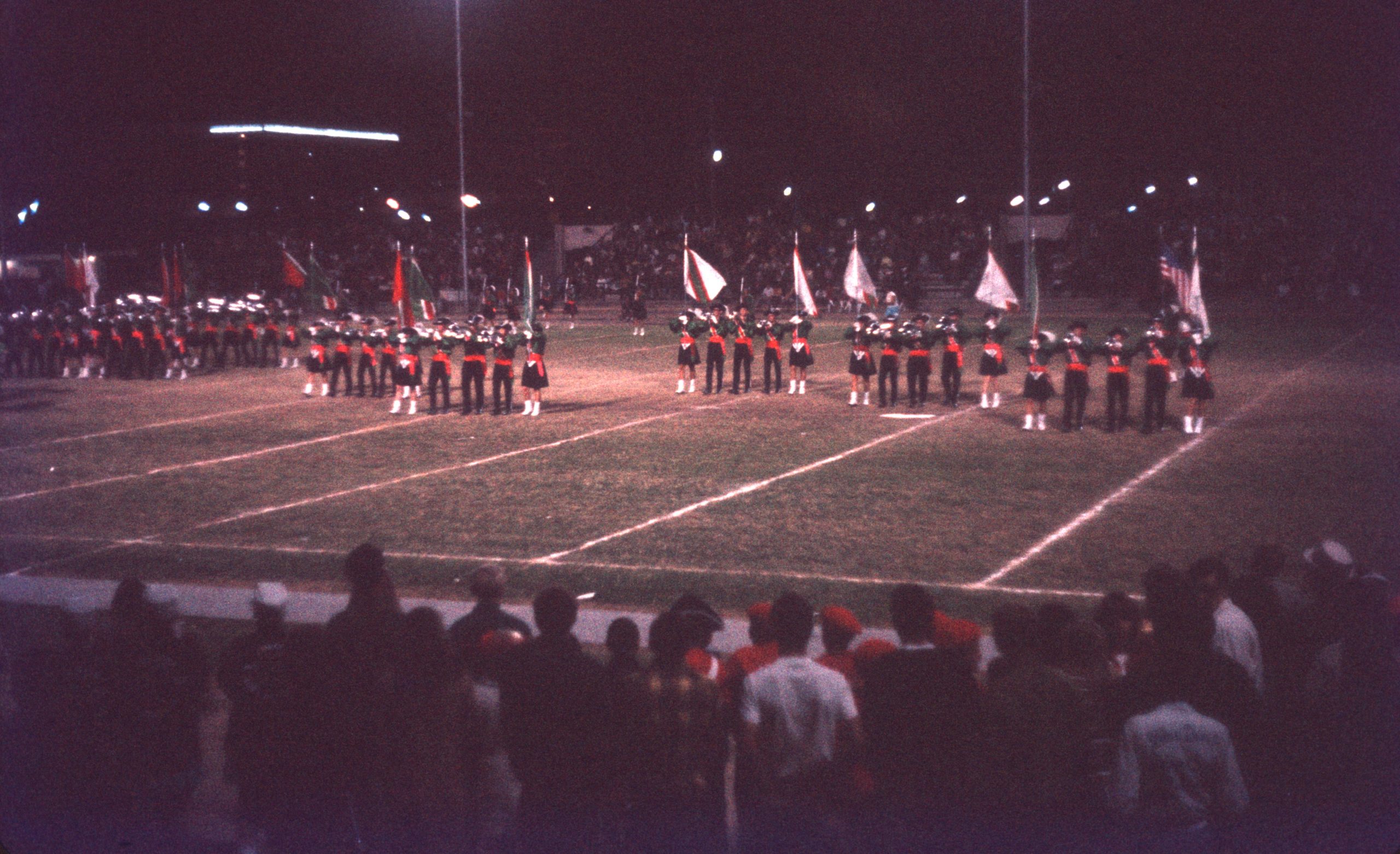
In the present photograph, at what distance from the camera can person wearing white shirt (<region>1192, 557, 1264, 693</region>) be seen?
20.1 ft

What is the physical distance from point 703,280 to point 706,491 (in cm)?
1046

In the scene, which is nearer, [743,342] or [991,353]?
[991,353]

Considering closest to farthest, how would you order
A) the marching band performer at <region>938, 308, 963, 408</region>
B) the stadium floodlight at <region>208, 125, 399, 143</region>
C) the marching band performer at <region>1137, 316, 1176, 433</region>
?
the marching band performer at <region>1137, 316, 1176, 433</region> < the marching band performer at <region>938, 308, 963, 408</region> < the stadium floodlight at <region>208, 125, 399, 143</region>

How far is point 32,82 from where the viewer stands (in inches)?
1666

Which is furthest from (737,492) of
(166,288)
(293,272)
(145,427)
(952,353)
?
(166,288)

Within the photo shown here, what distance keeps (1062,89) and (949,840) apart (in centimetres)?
5516

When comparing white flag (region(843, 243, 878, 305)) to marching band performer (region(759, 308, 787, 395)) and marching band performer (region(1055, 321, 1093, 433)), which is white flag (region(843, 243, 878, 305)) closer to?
marching band performer (region(759, 308, 787, 395))

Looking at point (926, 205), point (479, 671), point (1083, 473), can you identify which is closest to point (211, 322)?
point (1083, 473)

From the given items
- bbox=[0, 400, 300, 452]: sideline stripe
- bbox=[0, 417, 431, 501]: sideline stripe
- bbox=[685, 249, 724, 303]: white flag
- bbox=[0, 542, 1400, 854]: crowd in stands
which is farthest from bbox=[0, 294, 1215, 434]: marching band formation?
bbox=[0, 542, 1400, 854]: crowd in stands

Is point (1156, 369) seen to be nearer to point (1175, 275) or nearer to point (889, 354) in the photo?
point (1175, 275)

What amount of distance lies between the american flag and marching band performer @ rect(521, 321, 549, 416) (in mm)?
10450

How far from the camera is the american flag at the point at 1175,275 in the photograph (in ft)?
69.8

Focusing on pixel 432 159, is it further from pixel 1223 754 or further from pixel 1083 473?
pixel 1223 754

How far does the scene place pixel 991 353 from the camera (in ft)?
74.2
